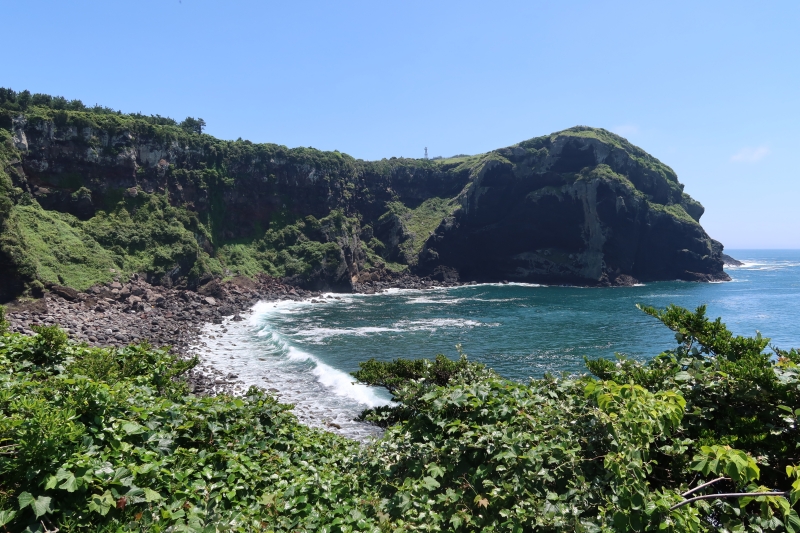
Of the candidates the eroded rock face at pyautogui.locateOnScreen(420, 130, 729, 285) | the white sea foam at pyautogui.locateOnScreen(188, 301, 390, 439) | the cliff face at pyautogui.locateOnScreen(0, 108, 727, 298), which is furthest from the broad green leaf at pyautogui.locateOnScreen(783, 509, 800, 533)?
the eroded rock face at pyautogui.locateOnScreen(420, 130, 729, 285)

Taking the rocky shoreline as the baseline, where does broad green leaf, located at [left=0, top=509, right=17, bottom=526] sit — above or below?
above

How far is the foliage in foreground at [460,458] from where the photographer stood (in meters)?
3.27

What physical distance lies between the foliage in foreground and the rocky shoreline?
57.6 ft

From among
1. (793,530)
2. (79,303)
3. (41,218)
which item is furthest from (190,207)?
(793,530)

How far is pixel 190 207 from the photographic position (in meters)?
73.8

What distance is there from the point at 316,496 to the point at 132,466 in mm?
2104

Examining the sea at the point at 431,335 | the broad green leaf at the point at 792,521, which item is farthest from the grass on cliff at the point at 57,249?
the broad green leaf at the point at 792,521

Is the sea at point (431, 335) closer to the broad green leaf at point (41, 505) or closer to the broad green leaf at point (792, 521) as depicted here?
the broad green leaf at point (41, 505)

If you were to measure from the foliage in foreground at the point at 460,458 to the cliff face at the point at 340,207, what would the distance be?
182 feet

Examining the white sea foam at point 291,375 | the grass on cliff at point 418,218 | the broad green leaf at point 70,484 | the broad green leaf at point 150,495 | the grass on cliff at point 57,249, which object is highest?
the grass on cliff at point 418,218

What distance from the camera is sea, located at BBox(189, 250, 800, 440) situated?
25.9 metres

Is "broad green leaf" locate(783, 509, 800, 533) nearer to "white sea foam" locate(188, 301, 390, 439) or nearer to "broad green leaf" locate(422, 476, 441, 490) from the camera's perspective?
"broad green leaf" locate(422, 476, 441, 490)

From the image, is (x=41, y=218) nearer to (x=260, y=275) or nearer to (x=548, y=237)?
(x=260, y=275)

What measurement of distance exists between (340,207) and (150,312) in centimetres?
5495
